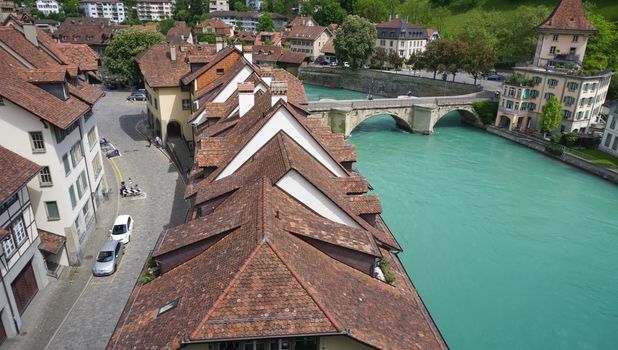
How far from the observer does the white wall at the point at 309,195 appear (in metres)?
18.5

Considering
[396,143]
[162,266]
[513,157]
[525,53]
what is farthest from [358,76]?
[162,266]

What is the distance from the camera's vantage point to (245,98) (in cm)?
3167

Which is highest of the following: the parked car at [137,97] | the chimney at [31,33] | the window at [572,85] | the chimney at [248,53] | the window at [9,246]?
the chimney at [31,33]

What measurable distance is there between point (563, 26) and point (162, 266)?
242ft

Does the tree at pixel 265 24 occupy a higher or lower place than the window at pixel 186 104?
higher

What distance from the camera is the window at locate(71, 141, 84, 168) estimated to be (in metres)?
29.9

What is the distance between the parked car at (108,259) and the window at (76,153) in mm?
5863

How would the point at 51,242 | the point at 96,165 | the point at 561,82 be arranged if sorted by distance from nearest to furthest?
the point at 51,242 < the point at 96,165 < the point at 561,82

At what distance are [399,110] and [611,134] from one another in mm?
28030

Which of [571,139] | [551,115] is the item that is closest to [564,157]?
[571,139]

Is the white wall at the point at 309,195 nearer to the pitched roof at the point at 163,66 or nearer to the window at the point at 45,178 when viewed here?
the window at the point at 45,178

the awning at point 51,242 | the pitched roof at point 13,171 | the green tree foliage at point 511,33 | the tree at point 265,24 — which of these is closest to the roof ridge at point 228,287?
the pitched roof at point 13,171

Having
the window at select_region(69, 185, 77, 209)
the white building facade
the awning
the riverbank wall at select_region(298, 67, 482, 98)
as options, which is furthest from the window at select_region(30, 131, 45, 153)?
the riverbank wall at select_region(298, 67, 482, 98)

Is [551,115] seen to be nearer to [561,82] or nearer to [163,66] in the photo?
[561,82]
